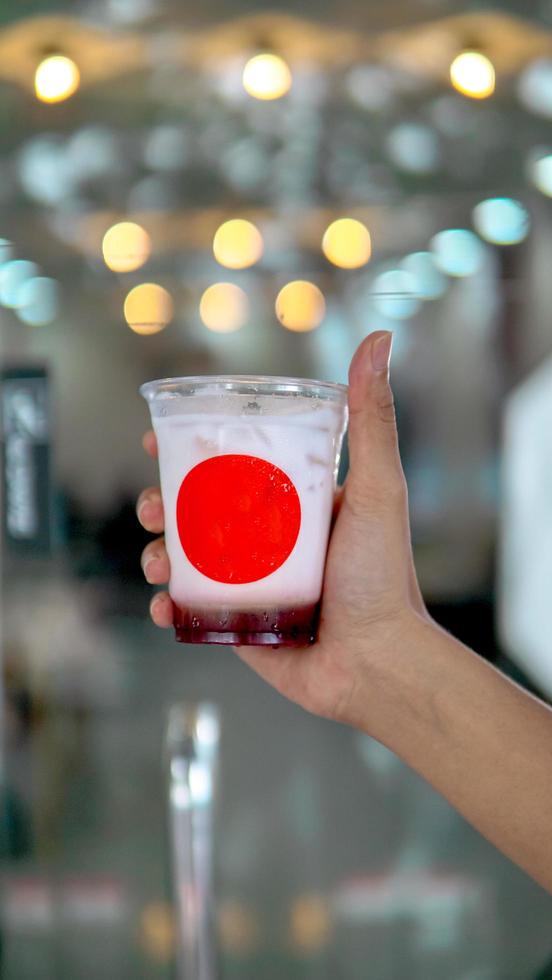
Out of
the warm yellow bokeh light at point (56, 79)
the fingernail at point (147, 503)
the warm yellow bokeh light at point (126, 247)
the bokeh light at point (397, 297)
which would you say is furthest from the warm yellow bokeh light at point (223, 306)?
the fingernail at point (147, 503)

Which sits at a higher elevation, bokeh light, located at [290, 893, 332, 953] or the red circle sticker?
the red circle sticker

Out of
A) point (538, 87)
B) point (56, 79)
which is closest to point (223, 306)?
point (56, 79)

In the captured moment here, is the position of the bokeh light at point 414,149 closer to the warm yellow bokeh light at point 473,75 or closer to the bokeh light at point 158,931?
the warm yellow bokeh light at point 473,75

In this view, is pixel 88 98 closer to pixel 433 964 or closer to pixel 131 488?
pixel 131 488

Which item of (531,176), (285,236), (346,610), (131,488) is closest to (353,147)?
(285,236)

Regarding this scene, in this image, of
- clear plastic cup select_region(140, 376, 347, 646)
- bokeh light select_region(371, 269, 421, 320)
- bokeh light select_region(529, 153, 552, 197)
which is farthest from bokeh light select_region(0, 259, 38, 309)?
clear plastic cup select_region(140, 376, 347, 646)

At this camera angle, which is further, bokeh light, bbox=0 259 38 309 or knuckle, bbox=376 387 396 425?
bokeh light, bbox=0 259 38 309

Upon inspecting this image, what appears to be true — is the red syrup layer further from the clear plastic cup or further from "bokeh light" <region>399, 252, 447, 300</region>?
"bokeh light" <region>399, 252, 447, 300</region>

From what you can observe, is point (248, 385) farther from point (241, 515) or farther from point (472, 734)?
point (472, 734)
